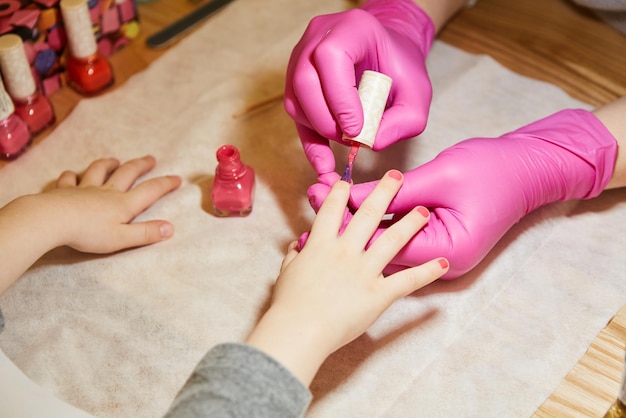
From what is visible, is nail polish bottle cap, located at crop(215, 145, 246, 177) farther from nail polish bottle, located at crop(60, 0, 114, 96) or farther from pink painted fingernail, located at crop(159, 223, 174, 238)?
nail polish bottle, located at crop(60, 0, 114, 96)

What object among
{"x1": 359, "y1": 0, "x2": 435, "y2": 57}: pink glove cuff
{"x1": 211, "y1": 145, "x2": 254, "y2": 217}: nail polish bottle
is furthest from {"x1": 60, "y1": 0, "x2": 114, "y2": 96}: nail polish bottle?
{"x1": 359, "y1": 0, "x2": 435, "y2": 57}: pink glove cuff

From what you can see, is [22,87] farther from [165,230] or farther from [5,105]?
[165,230]

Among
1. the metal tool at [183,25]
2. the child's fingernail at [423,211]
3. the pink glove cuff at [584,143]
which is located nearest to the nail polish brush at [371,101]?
the child's fingernail at [423,211]

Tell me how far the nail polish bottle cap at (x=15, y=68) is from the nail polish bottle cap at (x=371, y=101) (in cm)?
55

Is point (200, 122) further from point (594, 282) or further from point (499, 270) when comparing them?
point (594, 282)

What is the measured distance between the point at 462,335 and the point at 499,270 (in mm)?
122

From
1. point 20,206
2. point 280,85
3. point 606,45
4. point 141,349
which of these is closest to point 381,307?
point 141,349

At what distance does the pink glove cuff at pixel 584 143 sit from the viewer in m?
0.98

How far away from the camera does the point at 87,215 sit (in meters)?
0.96

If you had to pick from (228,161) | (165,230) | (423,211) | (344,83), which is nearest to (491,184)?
(423,211)

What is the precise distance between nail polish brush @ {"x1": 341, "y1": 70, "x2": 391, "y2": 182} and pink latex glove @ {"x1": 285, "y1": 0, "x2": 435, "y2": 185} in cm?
1

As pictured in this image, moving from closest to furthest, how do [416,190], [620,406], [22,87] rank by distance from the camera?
1. [620,406]
2. [416,190]
3. [22,87]

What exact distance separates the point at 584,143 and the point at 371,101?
13.0 inches

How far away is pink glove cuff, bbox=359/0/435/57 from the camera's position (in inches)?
44.7
